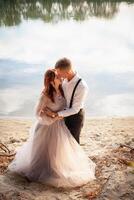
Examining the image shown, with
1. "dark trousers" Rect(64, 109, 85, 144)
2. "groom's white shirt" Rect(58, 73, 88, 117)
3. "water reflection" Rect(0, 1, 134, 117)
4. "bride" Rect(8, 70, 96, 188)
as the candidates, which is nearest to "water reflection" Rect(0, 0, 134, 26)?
"water reflection" Rect(0, 1, 134, 117)

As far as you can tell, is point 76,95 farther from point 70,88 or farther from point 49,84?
point 49,84

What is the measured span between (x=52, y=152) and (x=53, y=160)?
94 millimetres

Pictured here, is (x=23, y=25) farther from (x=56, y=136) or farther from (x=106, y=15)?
(x=56, y=136)

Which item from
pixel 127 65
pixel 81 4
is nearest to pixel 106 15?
pixel 81 4

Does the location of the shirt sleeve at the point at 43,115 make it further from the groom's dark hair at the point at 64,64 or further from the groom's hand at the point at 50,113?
the groom's dark hair at the point at 64,64

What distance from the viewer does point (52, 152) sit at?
21.3 feet

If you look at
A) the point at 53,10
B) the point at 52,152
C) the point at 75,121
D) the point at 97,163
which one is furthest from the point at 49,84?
the point at 53,10

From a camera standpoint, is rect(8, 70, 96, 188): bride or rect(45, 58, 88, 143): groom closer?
rect(45, 58, 88, 143): groom

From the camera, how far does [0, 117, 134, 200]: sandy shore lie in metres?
5.73

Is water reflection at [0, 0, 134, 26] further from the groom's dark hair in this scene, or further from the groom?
the groom's dark hair

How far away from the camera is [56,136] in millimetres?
6531

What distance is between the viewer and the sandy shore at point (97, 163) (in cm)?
573

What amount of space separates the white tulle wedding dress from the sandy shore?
0.14 meters

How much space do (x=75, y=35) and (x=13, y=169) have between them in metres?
16.2
